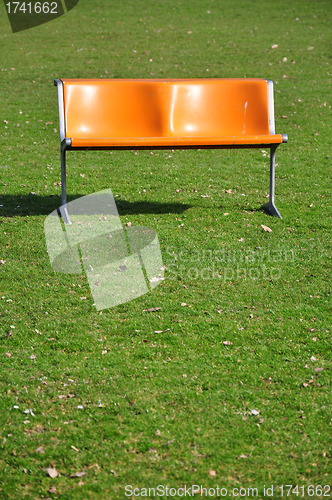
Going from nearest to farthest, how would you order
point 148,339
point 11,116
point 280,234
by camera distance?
point 148,339, point 280,234, point 11,116

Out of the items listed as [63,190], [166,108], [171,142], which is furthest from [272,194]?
[63,190]

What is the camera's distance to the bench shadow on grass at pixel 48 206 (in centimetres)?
620

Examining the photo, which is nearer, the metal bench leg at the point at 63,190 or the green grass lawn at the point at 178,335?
the green grass lawn at the point at 178,335

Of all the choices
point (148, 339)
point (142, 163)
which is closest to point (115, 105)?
point (142, 163)

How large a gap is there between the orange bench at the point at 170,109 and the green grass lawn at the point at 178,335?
2.79ft

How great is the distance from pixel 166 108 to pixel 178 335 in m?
3.19

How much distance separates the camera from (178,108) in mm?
6266

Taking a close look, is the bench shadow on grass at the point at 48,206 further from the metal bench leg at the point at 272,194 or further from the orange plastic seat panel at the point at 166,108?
the metal bench leg at the point at 272,194

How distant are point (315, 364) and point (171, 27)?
1544 cm

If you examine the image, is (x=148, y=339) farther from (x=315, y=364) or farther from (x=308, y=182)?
(x=308, y=182)

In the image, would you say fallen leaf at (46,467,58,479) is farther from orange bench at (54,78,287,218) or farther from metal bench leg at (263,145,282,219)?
metal bench leg at (263,145,282,219)

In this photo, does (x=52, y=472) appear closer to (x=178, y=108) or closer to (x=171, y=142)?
(x=171, y=142)

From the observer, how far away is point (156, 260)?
5141 millimetres

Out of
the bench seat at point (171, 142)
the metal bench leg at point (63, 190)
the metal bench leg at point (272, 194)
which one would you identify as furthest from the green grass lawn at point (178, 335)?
the bench seat at point (171, 142)
